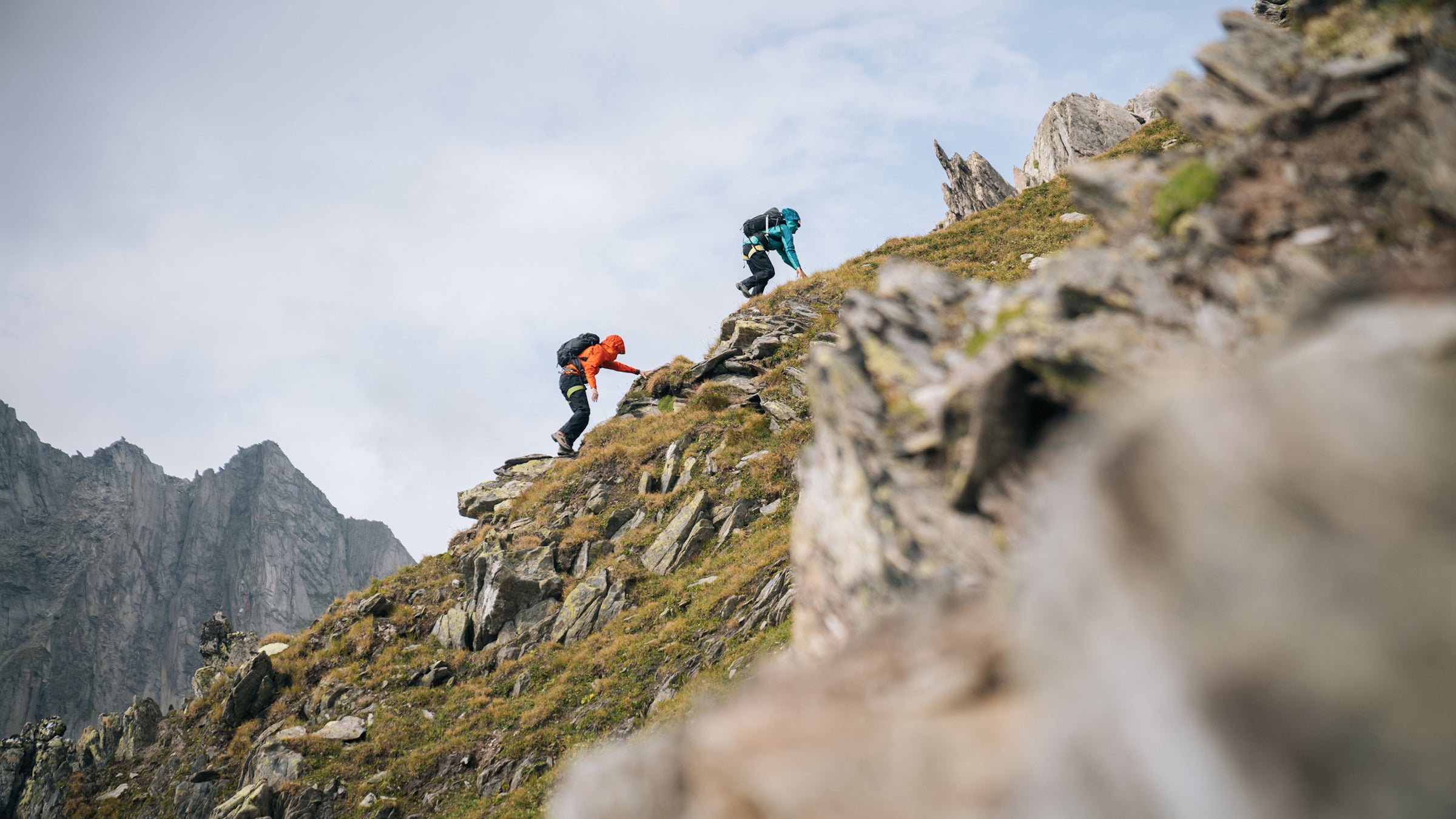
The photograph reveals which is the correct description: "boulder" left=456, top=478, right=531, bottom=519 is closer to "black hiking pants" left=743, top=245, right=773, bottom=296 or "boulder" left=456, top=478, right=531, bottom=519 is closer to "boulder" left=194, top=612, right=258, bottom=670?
"boulder" left=194, top=612, right=258, bottom=670

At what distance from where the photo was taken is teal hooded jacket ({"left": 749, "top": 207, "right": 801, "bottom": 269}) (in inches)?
1412

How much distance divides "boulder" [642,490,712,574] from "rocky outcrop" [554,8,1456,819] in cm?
1592

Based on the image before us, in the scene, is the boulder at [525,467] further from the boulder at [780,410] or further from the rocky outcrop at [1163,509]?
the rocky outcrop at [1163,509]

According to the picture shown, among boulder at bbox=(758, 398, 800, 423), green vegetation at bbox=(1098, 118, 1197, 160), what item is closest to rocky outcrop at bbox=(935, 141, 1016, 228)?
green vegetation at bbox=(1098, 118, 1197, 160)

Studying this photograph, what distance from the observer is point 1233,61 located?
6.46 meters

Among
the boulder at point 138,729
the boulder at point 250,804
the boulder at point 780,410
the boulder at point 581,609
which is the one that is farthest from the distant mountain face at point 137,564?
the boulder at point 780,410

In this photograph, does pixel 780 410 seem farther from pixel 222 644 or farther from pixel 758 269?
pixel 222 644

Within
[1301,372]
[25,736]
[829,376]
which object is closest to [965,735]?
[1301,372]

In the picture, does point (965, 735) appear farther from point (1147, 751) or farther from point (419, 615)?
point (419, 615)

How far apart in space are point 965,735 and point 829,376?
3464mm

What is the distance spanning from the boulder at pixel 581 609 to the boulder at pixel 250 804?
7.69m

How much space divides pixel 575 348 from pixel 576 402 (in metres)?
2.35

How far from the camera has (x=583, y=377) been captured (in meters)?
31.4

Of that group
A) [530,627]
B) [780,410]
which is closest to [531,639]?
[530,627]
